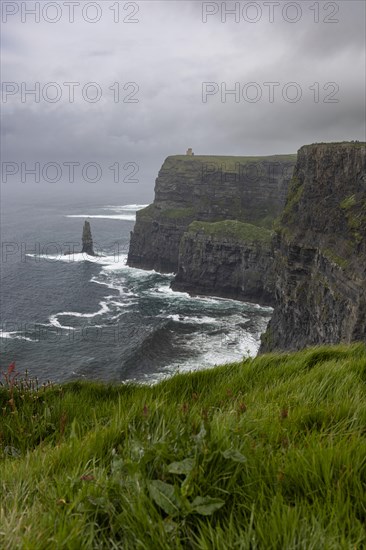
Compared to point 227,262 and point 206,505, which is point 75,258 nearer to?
point 227,262

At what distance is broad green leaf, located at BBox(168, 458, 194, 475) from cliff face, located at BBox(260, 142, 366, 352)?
37.5 meters

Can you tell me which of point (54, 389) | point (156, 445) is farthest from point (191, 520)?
point (54, 389)

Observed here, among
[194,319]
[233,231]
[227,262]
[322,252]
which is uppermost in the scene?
[233,231]

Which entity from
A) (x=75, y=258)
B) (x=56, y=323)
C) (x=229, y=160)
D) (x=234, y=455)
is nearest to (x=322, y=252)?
(x=56, y=323)

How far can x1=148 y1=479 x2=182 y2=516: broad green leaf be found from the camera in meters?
2.50

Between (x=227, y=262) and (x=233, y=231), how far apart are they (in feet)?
24.4

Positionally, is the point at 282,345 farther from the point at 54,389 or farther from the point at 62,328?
the point at 54,389

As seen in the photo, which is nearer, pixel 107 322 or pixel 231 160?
pixel 107 322

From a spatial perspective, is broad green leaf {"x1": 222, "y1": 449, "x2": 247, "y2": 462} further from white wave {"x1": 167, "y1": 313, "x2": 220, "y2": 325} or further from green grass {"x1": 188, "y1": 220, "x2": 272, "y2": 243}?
green grass {"x1": 188, "y1": 220, "x2": 272, "y2": 243}

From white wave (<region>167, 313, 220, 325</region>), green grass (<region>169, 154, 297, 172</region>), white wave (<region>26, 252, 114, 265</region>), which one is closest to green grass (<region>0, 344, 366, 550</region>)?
white wave (<region>167, 313, 220, 325</region>)

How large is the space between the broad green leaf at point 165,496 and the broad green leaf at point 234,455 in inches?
17.1

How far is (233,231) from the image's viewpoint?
314ft

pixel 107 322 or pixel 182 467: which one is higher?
pixel 182 467

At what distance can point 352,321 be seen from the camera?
38.0m
